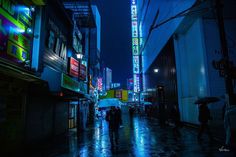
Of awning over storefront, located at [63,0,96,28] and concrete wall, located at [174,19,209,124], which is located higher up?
awning over storefront, located at [63,0,96,28]

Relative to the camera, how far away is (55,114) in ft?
45.4

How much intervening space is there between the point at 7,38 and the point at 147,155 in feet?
24.0

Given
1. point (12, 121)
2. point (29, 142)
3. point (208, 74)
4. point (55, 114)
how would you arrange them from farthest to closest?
point (208, 74) → point (55, 114) → point (29, 142) → point (12, 121)

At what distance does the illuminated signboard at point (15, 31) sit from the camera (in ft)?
24.9

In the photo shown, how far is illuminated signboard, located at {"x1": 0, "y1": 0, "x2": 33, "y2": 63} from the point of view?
759 cm

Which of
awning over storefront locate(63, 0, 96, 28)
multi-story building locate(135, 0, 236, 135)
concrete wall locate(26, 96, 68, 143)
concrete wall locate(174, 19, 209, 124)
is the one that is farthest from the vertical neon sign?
concrete wall locate(26, 96, 68, 143)

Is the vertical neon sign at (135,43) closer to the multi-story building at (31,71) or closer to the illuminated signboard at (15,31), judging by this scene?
the multi-story building at (31,71)

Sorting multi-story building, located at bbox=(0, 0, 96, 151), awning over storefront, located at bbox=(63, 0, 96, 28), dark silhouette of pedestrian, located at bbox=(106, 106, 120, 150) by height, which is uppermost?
awning over storefront, located at bbox=(63, 0, 96, 28)

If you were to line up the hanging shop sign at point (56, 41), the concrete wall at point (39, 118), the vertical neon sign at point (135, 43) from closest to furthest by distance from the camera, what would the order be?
1. the concrete wall at point (39, 118)
2. the hanging shop sign at point (56, 41)
3. the vertical neon sign at point (135, 43)

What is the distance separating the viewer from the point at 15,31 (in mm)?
8453

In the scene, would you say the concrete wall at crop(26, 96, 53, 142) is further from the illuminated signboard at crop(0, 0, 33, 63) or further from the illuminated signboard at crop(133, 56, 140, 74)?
the illuminated signboard at crop(133, 56, 140, 74)

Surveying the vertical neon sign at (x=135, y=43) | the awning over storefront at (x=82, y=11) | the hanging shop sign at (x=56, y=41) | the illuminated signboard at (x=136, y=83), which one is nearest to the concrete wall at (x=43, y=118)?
the hanging shop sign at (x=56, y=41)

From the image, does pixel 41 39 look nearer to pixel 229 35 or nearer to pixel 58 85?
pixel 58 85

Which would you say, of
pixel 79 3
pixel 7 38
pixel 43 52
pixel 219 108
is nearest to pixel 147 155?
pixel 7 38
